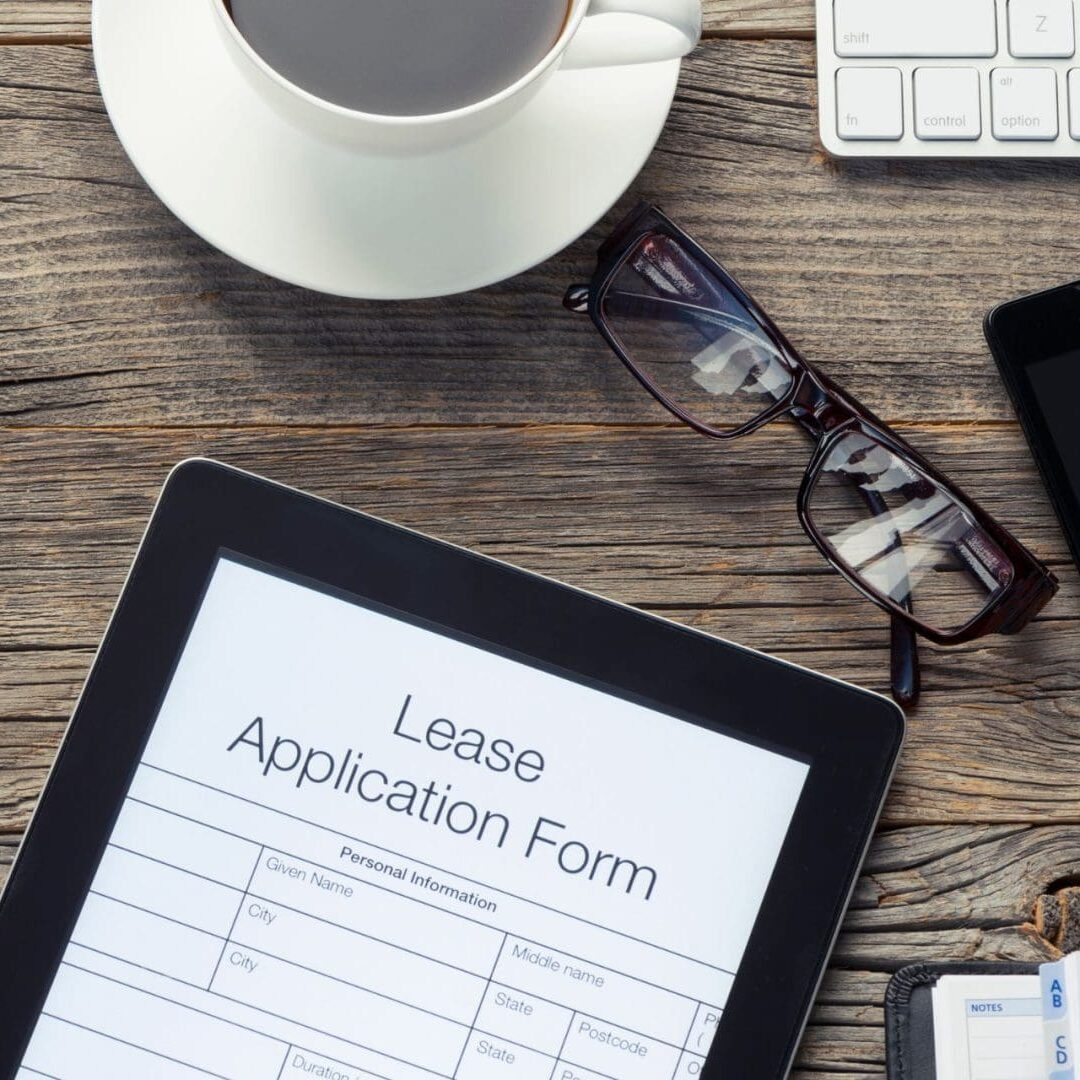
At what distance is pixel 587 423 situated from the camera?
0.63 m

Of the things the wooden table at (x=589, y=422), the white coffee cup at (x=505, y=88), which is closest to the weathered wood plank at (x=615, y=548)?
the wooden table at (x=589, y=422)

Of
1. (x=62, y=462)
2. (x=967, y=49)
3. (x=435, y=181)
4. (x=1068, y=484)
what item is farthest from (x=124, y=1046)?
(x=967, y=49)

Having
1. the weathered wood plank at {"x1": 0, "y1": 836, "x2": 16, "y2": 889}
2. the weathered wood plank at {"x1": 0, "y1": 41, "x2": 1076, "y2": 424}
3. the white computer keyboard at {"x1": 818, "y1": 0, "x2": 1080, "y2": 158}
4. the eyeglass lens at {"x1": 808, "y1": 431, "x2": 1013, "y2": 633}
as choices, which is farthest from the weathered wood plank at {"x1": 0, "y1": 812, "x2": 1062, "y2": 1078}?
the white computer keyboard at {"x1": 818, "y1": 0, "x2": 1080, "y2": 158}

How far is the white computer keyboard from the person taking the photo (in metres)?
0.62

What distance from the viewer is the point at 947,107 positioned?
62 centimetres

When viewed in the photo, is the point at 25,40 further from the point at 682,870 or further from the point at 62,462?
the point at 682,870

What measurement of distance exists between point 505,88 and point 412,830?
0.31 metres

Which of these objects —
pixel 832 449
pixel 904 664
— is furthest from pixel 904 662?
pixel 832 449

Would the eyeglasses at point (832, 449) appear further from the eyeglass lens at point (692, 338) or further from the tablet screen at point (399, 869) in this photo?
the tablet screen at point (399, 869)

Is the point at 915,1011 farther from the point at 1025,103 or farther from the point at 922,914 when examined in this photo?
the point at 1025,103

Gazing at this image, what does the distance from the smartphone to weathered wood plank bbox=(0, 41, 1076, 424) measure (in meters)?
0.02

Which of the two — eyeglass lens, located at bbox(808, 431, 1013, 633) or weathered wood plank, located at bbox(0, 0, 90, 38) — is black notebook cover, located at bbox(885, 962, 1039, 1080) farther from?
weathered wood plank, located at bbox(0, 0, 90, 38)

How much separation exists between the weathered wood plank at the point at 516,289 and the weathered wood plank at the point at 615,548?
16 mm

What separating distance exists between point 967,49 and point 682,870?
1.35 feet
